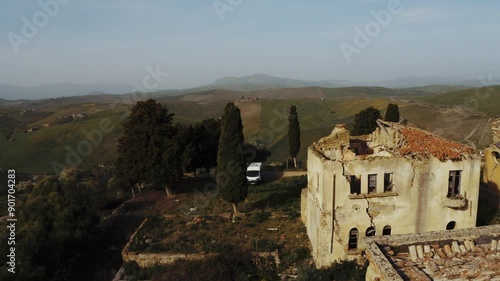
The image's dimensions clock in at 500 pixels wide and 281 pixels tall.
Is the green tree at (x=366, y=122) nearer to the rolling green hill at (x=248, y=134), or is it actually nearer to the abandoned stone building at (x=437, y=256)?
the rolling green hill at (x=248, y=134)

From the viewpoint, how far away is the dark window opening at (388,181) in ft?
66.1

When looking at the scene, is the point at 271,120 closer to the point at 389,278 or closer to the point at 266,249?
the point at 266,249

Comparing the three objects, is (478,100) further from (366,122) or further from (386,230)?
(386,230)

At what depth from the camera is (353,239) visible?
20344mm

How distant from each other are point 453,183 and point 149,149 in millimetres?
24580

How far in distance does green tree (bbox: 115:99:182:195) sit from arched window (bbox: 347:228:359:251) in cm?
1863

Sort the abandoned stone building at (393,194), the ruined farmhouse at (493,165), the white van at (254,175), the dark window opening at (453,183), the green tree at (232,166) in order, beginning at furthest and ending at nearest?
the white van at (254,175) < the green tree at (232,166) < the ruined farmhouse at (493,165) < the dark window opening at (453,183) < the abandoned stone building at (393,194)

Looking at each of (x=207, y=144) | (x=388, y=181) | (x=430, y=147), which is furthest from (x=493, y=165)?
(x=207, y=144)

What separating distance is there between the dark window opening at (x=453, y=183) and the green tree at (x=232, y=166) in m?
13.9

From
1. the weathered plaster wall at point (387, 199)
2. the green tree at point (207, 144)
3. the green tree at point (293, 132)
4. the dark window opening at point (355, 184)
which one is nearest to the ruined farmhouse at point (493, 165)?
the weathered plaster wall at point (387, 199)

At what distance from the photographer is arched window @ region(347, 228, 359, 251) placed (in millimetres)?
20203

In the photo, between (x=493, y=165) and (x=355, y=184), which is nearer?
(x=355, y=184)

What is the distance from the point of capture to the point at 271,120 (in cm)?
9156

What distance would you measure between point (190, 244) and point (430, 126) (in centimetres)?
5683
